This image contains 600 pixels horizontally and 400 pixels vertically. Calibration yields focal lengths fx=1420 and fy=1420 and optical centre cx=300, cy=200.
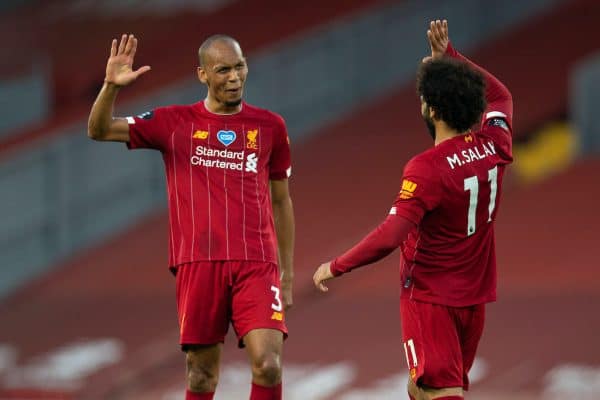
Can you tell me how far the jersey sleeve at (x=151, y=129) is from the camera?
7.16 metres

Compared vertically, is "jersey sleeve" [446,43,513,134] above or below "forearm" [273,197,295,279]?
above

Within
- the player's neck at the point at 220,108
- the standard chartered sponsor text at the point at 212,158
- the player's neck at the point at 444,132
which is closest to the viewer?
the player's neck at the point at 444,132

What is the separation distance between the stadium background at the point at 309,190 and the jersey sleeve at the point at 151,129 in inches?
206

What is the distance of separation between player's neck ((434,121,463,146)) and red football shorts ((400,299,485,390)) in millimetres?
767

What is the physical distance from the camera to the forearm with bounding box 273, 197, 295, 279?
7586 millimetres

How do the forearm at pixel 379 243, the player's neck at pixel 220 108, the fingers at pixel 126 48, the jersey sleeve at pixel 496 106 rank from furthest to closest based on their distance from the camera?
the player's neck at pixel 220 108 → the fingers at pixel 126 48 → the jersey sleeve at pixel 496 106 → the forearm at pixel 379 243

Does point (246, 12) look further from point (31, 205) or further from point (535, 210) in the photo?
point (535, 210)

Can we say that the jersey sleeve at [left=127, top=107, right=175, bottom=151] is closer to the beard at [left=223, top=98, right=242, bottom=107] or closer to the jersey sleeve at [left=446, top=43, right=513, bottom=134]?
the beard at [left=223, top=98, right=242, bottom=107]

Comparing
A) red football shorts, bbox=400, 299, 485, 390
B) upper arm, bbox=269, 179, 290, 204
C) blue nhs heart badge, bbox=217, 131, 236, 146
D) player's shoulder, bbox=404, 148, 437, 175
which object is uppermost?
blue nhs heart badge, bbox=217, 131, 236, 146

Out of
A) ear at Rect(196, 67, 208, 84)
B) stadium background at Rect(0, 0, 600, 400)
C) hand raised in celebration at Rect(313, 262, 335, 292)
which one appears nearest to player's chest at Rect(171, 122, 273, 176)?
ear at Rect(196, 67, 208, 84)

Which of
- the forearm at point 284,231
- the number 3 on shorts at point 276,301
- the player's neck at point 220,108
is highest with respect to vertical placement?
the player's neck at point 220,108

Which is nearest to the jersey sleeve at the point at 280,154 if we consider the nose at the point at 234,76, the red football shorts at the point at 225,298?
the nose at the point at 234,76

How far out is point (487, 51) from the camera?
20.5 metres

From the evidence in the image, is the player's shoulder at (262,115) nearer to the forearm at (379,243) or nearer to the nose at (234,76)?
the nose at (234,76)
